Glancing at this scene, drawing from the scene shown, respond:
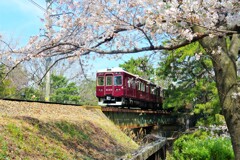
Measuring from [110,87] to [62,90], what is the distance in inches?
525

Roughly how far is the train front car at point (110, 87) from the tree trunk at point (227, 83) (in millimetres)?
13061

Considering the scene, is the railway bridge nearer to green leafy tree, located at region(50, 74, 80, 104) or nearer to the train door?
the train door

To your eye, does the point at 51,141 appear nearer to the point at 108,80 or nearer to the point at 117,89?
the point at 117,89

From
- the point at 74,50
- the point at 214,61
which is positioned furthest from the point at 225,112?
the point at 74,50

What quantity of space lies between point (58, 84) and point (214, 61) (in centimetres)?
2839

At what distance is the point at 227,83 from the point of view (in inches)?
205

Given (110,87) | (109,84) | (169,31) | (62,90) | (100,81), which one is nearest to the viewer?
(169,31)

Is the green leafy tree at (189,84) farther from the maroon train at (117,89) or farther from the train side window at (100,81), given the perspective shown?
the train side window at (100,81)

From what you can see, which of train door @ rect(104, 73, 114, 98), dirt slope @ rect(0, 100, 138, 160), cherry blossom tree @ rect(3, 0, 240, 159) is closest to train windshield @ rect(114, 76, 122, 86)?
train door @ rect(104, 73, 114, 98)

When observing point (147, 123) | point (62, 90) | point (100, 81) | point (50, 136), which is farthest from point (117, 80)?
point (62, 90)

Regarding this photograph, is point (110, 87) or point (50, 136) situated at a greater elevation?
point (110, 87)

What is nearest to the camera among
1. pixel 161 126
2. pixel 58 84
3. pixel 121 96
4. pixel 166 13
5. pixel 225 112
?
pixel 166 13

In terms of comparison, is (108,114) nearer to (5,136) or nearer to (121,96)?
(121,96)

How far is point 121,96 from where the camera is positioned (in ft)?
60.2
